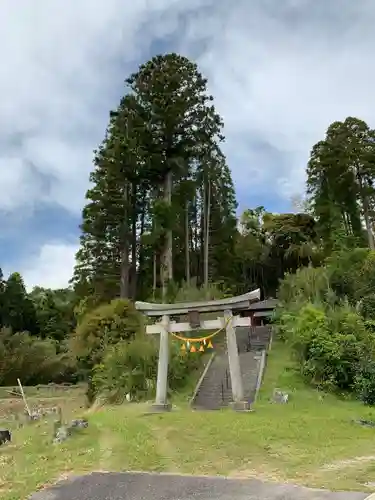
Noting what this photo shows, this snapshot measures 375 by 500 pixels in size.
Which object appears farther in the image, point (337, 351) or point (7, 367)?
point (7, 367)

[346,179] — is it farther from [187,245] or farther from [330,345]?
[330,345]

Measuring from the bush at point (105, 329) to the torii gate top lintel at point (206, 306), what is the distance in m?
5.20

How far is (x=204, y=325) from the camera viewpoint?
464 inches

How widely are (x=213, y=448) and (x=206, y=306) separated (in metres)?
5.37

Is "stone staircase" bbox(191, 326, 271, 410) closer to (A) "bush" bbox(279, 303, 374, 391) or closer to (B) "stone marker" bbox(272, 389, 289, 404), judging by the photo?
(B) "stone marker" bbox(272, 389, 289, 404)

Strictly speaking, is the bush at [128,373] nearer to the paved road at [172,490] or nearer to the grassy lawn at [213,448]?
the grassy lawn at [213,448]

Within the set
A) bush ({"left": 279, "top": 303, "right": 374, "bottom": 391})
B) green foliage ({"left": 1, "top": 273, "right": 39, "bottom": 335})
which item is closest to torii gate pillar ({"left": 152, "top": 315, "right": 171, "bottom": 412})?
bush ({"left": 279, "top": 303, "right": 374, "bottom": 391})

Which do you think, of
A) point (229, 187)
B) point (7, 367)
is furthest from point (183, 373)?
point (229, 187)

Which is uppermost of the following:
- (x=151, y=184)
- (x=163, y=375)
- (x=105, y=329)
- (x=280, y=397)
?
(x=151, y=184)

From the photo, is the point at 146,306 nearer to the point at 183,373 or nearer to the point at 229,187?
the point at 183,373

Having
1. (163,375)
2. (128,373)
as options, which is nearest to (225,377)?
(128,373)

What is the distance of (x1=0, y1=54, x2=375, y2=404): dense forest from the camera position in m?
19.2

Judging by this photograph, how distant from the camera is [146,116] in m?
24.6

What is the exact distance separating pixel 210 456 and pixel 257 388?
7.11m
